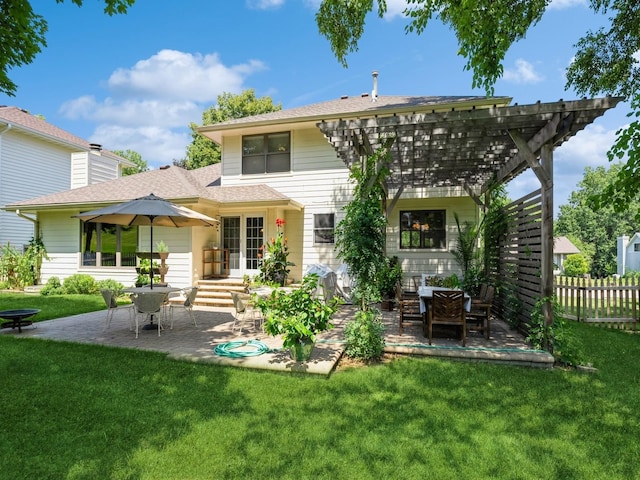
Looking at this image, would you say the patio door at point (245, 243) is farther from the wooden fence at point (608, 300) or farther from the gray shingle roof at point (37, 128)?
the gray shingle roof at point (37, 128)

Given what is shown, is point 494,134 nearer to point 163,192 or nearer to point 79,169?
point 163,192

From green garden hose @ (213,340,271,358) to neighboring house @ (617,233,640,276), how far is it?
4099cm

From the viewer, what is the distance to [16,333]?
704 cm

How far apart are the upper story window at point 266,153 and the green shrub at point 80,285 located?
695 cm

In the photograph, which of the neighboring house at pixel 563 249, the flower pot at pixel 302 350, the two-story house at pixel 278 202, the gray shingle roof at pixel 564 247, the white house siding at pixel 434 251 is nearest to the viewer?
the flower pot at pixel 302 350

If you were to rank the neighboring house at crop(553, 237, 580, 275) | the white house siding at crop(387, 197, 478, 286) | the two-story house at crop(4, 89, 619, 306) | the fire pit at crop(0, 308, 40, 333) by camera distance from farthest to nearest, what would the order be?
the neighboring house at crop(553, 237, 580, 275), the white house siding at crop(387, 197, 478, 286), the two-story house at crop(4, 89, 619, 306), the fire pit at crop(0, 308, 40, 333)

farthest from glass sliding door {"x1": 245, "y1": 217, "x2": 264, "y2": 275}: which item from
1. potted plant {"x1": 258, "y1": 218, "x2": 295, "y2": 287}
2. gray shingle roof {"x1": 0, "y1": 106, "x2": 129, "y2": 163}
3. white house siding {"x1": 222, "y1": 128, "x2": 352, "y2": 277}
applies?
gray shingle roof {"x1": 0, "y1": 106, "x2": 129, "y2": 163}

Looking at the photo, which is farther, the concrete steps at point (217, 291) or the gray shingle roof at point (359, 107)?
the gray shingle roof at point (359, 107)

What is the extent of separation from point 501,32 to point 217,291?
10.7 meters

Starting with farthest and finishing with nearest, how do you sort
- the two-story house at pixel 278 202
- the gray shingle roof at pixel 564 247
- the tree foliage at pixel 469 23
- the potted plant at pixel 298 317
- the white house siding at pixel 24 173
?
the gray shingle roof at pixel 564 247 < the white house siding at pixel 24 173 < the two-story house at pixel 278 202 < the tree foliage at pixel 469 23 < the potted plant at pixel 298 317

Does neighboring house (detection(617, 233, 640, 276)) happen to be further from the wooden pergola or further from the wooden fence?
the wooden pergola

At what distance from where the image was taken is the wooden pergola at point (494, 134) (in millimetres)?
5102

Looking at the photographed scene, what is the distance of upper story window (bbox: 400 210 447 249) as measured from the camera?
12.0 metres

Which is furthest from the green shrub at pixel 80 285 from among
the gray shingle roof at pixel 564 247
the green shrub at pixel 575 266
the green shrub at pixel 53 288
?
the gray shingle roof at pixel 564 247
